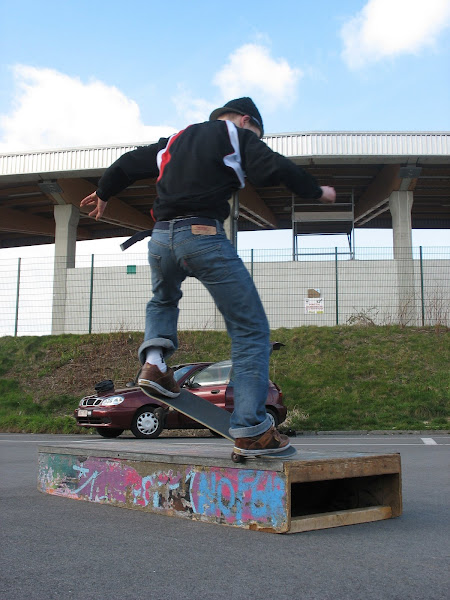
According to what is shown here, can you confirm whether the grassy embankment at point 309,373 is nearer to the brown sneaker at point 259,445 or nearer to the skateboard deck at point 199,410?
the skateboard deck at point 199,410

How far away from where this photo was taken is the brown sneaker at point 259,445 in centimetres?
321

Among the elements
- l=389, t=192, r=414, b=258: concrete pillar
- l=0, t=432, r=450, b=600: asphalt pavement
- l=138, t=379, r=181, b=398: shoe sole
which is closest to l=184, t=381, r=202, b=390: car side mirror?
l=0, t=432, r=450, b=600: asphalt pavement

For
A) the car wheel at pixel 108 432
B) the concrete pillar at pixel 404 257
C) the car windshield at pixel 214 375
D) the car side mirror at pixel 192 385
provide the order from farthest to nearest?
the concrete pillar at pixel 404 257 → the car windshield at pixel 214 375 → the car side mirror at pixel 192 385 → the car wheel at pixel 108 432

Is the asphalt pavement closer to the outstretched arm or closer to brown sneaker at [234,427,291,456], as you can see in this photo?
brown sneaker at [234,427,291,456]

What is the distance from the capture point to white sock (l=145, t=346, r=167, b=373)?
359cm

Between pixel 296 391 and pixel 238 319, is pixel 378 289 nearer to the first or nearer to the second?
pixel 296 391

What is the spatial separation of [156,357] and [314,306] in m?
16.2

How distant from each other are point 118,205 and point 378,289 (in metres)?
10.7

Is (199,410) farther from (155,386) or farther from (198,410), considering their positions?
(155,386)

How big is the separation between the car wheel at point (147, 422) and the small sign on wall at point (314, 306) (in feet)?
27.7

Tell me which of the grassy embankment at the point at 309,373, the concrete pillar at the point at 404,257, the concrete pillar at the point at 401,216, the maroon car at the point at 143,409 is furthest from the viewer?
the concrete pillar at the point at 401,216

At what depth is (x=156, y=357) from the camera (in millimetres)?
3604

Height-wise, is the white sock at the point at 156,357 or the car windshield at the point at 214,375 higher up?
the white sock at the point at 156,357

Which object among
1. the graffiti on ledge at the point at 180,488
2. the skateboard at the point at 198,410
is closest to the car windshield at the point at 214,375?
the graffiti on ledge at the point at 180,488
